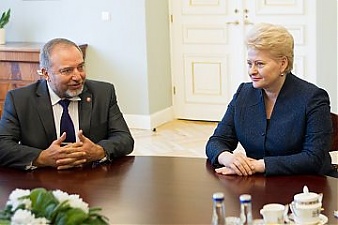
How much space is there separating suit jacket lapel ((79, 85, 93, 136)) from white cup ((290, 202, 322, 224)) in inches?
52.7

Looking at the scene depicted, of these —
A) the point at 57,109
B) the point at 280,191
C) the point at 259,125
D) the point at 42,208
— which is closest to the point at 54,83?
the point at 57,109

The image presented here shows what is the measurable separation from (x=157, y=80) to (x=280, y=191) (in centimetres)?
477

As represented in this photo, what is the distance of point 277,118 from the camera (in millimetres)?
2918

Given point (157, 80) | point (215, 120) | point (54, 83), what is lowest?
point (215, 120)

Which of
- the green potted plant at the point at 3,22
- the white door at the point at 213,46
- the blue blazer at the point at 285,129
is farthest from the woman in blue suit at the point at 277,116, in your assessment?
the green potted plant at the point at 3,22

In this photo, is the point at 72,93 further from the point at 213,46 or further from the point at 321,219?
the point at 213,46

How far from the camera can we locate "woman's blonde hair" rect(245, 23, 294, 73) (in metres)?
2.85

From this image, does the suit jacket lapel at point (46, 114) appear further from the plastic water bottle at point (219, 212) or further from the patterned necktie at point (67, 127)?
the plastic water bottle at point (219, 212)

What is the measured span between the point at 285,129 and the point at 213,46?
4.24 meters

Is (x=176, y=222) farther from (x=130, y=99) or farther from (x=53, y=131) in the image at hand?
(x=130, y=99)

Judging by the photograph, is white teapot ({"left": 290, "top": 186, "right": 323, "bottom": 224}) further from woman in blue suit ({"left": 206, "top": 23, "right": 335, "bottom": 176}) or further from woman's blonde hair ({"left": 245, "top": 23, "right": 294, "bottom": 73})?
woman's blonde hair ({"left": 245, "top": 23, "right": 294, "bottom": 73})

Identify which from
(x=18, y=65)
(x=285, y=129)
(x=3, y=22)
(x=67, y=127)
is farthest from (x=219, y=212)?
(x=3, y=22)

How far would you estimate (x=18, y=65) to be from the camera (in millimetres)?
6871

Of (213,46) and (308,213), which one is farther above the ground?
(213,46)
